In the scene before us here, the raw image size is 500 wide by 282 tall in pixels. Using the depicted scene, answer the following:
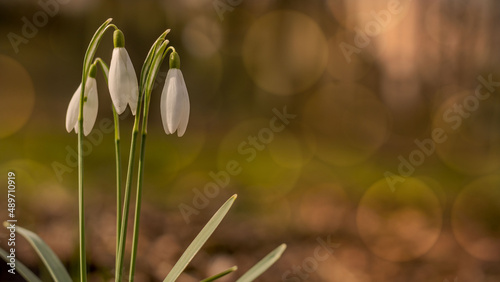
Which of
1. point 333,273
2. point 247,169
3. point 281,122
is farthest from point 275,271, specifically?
point 281,122

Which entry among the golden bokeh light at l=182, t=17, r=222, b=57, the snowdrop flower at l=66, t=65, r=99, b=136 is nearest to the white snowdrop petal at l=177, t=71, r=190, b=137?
the snowdrop flower at l=66, t=65, r=99, b=136

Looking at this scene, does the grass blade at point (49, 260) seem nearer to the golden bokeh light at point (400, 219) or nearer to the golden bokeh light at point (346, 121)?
the golden bokeh light at point (400, 219)

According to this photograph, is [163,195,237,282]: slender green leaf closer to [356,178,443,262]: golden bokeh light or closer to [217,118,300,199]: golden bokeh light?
[356,178,443,262]: golden bokeh light

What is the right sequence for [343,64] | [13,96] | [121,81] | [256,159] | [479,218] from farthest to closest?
[343,64] < [256,159] < [13,96] < [479,218] < [121,81]

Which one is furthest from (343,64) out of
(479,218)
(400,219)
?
(400,219)

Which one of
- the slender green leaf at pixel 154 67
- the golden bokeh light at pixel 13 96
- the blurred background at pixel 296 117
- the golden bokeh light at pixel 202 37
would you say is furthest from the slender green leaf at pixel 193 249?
the golden bokeh light at pixel 202 37

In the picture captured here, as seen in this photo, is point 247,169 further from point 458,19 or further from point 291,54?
point 458,19

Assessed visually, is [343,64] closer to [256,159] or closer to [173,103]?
[256,159]
